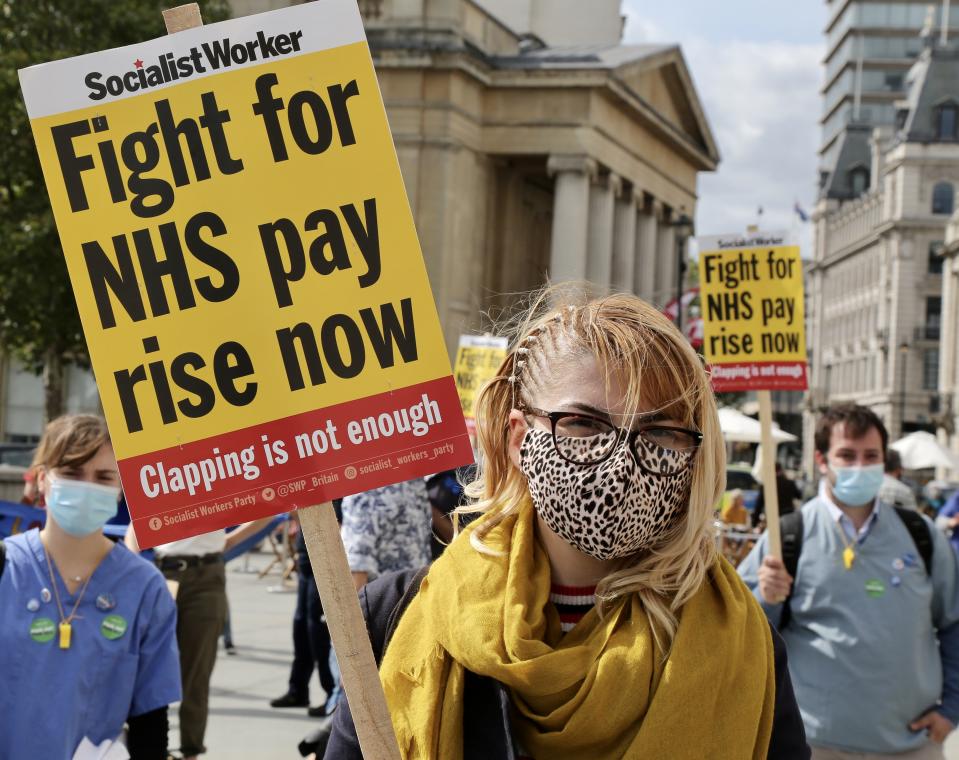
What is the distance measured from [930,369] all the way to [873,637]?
306ft

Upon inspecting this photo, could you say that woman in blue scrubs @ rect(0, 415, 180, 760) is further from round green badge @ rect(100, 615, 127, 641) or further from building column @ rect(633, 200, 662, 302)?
building column @ rect(633, 200, 662, 302)

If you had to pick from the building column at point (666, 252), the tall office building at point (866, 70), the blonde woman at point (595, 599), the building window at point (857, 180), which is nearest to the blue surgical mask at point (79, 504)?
the blonde woman at point (595, 599)

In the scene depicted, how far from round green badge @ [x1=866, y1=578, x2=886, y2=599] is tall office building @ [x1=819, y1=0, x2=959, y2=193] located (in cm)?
12184

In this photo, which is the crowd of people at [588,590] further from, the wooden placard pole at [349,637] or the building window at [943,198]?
the building window at [943,198]

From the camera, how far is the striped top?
2607mm

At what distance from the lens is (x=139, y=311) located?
2.65 meters

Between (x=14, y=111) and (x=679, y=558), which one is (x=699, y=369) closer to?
(x=679, y=558)

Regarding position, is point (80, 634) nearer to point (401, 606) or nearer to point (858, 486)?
point (401, 606)

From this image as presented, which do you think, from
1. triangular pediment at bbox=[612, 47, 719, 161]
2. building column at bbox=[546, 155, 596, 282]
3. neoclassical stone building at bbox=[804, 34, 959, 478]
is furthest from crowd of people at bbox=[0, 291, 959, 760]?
neoclassical stone building at bbox=[804, 34, 959, 478]

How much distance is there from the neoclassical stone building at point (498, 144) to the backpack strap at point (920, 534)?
34709mm

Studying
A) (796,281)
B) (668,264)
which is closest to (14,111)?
(796,281)

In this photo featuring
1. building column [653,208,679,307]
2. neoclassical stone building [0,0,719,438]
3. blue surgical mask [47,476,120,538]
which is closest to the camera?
blue surgical mask [47,476,120,538]

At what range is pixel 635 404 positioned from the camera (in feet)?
8.38

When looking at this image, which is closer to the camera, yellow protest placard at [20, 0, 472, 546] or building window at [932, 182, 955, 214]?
yellow protest placard at [20, 0, 472, 546]
